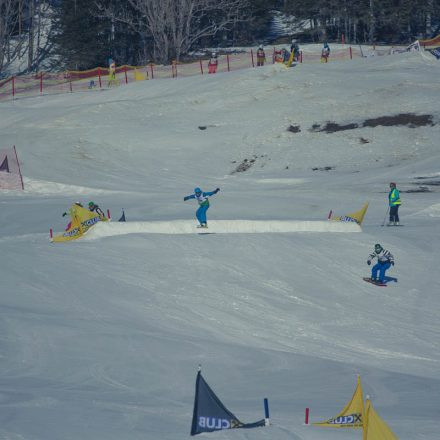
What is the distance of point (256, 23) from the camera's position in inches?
2269

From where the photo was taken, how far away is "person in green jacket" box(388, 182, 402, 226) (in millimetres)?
24062

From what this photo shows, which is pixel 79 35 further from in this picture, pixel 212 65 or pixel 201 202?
pixel 201 202

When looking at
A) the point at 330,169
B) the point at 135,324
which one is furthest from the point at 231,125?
the point at 135,324

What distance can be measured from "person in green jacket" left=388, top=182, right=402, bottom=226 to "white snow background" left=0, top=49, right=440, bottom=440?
0.69 metres

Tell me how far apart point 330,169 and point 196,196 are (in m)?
12.5

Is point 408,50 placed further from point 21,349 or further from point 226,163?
point 21,349

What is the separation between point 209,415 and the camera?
9.82 metres

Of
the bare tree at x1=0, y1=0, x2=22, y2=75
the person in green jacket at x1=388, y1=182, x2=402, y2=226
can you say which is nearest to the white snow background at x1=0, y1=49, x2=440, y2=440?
the person in green jacket at x1=388, y1=182, x2=402, y2=226

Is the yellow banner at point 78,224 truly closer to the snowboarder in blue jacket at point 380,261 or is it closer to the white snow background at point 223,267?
the white snow background at point 223,267

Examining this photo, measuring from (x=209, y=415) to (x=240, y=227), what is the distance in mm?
13780

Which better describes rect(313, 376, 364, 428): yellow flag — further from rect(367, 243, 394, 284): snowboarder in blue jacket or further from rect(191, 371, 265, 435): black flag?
rect(367, 243, 394, 284): snowboarder in blue jacket

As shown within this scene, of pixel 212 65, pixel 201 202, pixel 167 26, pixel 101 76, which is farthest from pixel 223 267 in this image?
pixel 167 26

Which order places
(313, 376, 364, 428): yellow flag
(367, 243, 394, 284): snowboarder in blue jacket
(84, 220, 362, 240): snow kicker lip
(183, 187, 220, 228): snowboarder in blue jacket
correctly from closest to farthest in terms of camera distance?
(313, 376, 364, 428): yellow flag
(367, 243, 394, 284): snowboarder in blue jacket
(183, 187, 220, 228): snowboarder in blue jacket
(84, 220, 362, 240): snow kicker lip

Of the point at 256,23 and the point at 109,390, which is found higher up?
the point at 256,23
